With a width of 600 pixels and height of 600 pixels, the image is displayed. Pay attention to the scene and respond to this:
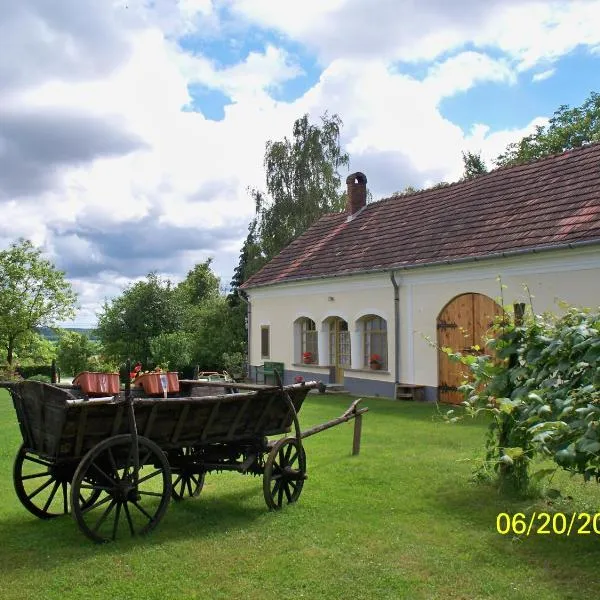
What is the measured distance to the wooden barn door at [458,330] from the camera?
1447 centimetres

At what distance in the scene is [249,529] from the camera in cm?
593

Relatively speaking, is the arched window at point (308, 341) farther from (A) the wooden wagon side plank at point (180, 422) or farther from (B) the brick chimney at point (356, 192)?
(A) the wooden wagon side plank at point (180, 422)

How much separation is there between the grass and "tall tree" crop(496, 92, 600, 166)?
26042mm

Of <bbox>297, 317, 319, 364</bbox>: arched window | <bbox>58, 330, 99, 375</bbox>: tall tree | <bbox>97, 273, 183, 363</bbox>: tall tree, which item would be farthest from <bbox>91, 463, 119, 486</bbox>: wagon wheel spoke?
<bbox>58, 330, 99, 375</bbox>: tall tree

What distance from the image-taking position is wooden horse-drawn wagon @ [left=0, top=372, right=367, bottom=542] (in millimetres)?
5355

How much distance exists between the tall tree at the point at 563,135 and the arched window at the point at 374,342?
1597cm

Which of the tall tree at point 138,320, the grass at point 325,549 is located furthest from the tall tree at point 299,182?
the grass at point 325,549

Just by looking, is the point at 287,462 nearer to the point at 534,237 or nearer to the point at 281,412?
the point at 281,412

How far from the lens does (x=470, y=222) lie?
1594 cm

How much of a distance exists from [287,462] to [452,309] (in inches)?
363

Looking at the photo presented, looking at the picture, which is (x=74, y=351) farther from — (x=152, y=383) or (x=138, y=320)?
(x=152, y=383)

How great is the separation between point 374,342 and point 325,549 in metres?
12.7

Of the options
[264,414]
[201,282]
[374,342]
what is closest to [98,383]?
[264,414]

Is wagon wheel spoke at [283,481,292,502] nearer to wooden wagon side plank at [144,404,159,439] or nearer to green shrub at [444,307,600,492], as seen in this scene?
wooden wagon side plank at [144,404,159,439]
